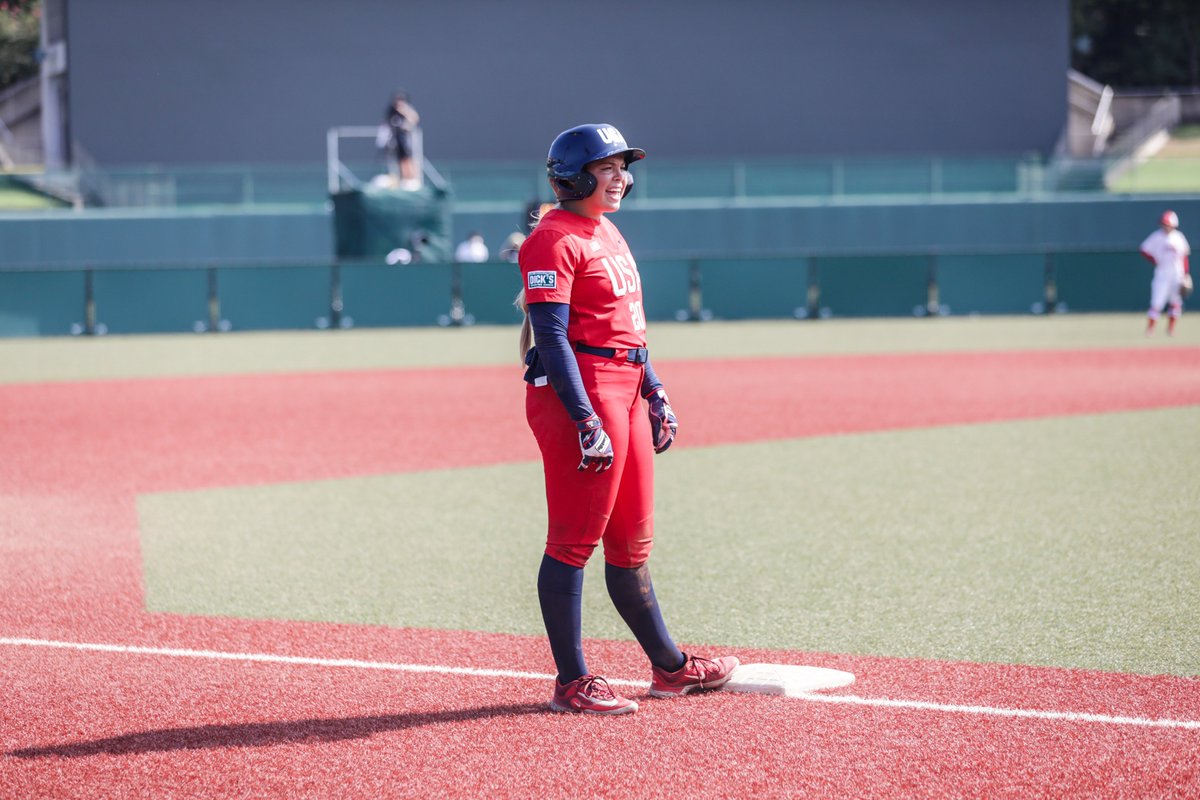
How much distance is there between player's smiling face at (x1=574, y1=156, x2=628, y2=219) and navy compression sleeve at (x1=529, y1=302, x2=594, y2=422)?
412mm

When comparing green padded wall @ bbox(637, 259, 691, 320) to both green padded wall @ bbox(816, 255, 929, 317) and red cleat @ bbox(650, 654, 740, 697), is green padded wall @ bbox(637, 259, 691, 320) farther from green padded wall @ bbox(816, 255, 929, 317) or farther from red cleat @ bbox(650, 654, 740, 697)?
red cleat @ bbox(650, 654, 740, 697)

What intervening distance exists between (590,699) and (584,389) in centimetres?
114

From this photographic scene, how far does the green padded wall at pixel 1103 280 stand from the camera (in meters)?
32.2

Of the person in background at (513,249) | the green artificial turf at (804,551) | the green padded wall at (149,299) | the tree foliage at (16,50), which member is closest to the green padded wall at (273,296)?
the green padded wall at (149,299)

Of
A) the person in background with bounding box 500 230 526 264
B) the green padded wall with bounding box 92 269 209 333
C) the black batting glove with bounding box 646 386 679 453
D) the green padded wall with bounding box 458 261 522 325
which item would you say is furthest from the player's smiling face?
the green padded wall with bounding box 92 269 209 333

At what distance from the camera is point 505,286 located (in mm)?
31125

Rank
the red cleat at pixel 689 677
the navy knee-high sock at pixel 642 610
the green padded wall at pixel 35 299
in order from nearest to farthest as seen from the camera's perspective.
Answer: the navy knee-high sock at pixel 642 610 → the red cleat at pixel 689 677 → the green padded wall at pixel 35 299

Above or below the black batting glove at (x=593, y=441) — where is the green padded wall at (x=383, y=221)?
above

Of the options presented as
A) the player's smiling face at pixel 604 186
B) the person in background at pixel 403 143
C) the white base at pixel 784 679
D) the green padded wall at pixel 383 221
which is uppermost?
the person in background at pixel 403 143

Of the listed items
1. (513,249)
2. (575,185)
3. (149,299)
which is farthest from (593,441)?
(149,299)

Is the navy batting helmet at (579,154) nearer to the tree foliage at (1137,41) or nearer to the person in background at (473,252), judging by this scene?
the person in background at (473,252)

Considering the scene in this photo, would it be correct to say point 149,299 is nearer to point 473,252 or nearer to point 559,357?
point 473,252

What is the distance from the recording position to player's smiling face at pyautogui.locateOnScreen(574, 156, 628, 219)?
520 centimetres

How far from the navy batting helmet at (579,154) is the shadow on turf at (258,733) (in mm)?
1942
